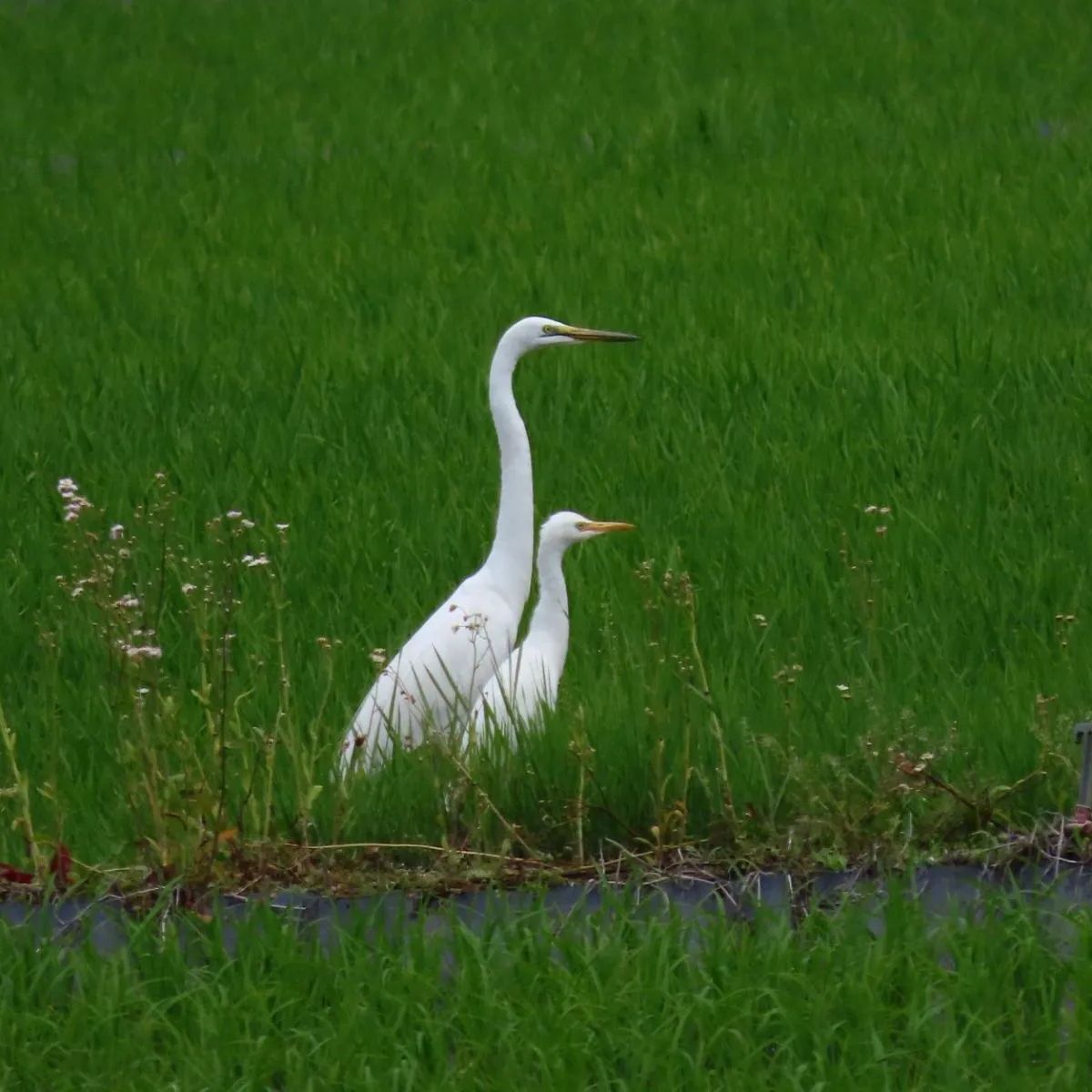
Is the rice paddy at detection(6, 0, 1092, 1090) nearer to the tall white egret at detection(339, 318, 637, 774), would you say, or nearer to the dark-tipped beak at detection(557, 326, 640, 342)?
the tall white egret at detection(339, 318, 637, 774)

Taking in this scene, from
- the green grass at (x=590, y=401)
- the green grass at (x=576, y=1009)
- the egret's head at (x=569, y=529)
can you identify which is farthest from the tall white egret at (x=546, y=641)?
the green grass at (x=576, y=1009)

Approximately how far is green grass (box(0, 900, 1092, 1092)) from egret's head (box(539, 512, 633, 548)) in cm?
196

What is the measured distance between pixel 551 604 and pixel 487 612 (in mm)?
213

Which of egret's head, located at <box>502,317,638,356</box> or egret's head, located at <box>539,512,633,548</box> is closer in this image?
egret's head, located at <box>539,512,633,548</box>

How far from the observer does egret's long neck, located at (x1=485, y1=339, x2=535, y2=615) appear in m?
5.29

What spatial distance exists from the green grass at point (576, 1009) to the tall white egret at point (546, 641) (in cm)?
119

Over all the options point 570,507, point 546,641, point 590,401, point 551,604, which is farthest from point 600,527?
point 590,401

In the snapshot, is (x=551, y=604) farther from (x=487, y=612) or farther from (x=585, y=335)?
(x=585, y=335)

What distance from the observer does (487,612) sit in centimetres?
516

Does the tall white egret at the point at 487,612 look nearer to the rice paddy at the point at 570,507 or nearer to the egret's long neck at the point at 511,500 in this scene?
the egret's long neck at the point at 511,500

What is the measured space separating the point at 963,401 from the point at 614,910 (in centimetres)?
400

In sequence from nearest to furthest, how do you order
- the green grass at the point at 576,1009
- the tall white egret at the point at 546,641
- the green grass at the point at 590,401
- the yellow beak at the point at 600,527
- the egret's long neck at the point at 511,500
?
the green grass at the point at 576,1009
the green grass at the point at 590,401
the tall white egret at the point at 546,641
the yellow beak at the point at 600,527
the egret's long neck at the point at 511,500

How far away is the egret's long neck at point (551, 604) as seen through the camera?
500 cm

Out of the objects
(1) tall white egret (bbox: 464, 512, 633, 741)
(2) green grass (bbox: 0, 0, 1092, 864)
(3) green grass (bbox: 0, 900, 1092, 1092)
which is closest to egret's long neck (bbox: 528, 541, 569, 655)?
(1) tall white egret (bbox: 464, 512, 633, 741)
